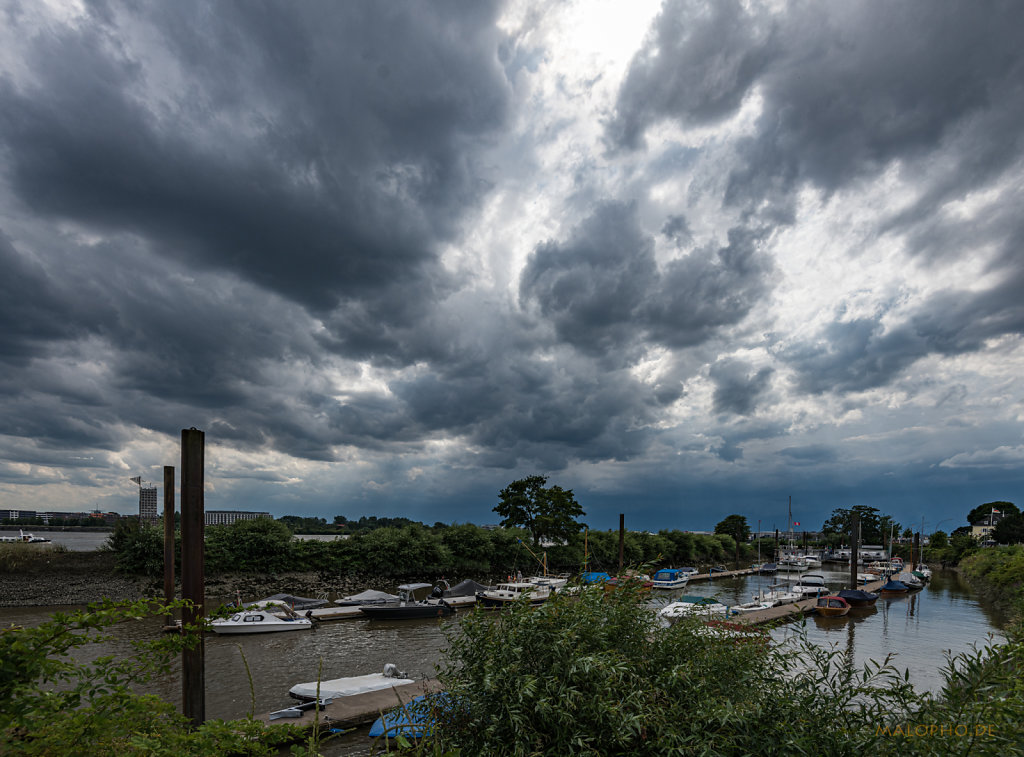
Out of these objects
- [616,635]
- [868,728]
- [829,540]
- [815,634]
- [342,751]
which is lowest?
[829,540]

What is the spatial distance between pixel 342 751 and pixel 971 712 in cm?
1309

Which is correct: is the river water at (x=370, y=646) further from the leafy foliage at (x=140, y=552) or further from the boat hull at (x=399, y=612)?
the leafy foliage at (x=140, y=552)

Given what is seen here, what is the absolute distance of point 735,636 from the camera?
23.4 feet

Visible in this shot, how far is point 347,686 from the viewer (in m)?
16.3

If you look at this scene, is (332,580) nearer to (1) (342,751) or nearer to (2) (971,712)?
(1) (342,751)

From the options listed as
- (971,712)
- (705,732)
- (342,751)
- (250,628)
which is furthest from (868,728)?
(250,628)

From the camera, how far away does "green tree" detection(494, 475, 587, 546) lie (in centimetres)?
6156

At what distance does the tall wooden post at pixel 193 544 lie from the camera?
10992 mm

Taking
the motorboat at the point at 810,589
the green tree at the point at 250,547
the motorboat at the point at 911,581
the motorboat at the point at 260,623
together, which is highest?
the green tree at the point at 250,547

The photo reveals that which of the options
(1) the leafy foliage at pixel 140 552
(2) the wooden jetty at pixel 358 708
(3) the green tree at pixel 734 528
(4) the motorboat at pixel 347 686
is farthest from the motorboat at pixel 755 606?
(3) the green tree at pixel 734 528

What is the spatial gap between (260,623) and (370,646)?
6312 millimetres

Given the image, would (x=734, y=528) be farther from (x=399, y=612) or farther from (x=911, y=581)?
(x=399, y=612)

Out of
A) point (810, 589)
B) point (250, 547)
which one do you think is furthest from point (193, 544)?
point (810, 589)

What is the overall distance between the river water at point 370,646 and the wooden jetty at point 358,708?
150 cm
